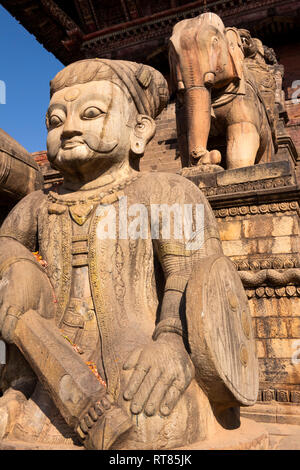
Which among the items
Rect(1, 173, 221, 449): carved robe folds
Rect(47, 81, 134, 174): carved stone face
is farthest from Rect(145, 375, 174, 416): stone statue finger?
Rect(47, 81, 134, 174): carved stone face

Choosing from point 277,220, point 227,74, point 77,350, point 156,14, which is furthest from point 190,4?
point 77,350

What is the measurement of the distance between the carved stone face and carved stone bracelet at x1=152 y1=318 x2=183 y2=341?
3.27ft

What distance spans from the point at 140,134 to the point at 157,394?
4.95 ft

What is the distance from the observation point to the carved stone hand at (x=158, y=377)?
6.43 ft

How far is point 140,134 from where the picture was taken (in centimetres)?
282

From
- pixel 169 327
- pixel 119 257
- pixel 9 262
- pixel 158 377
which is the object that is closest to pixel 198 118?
pixel 119 257

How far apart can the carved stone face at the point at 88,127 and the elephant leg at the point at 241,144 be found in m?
2.25

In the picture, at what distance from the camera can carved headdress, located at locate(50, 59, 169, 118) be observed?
9.02 ft

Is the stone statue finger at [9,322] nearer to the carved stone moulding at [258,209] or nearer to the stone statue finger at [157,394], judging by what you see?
the stone statue finger at [157,394]

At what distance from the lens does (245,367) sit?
2.25 m

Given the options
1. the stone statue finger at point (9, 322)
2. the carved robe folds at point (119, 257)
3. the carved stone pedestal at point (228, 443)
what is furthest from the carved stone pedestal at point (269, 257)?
the stone statue finger at point (9, 322)

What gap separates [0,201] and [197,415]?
2.56m

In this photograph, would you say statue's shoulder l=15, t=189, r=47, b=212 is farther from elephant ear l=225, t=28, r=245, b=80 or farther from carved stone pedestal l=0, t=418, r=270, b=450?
elephant ear l=225, t=28, r=245, b=80
